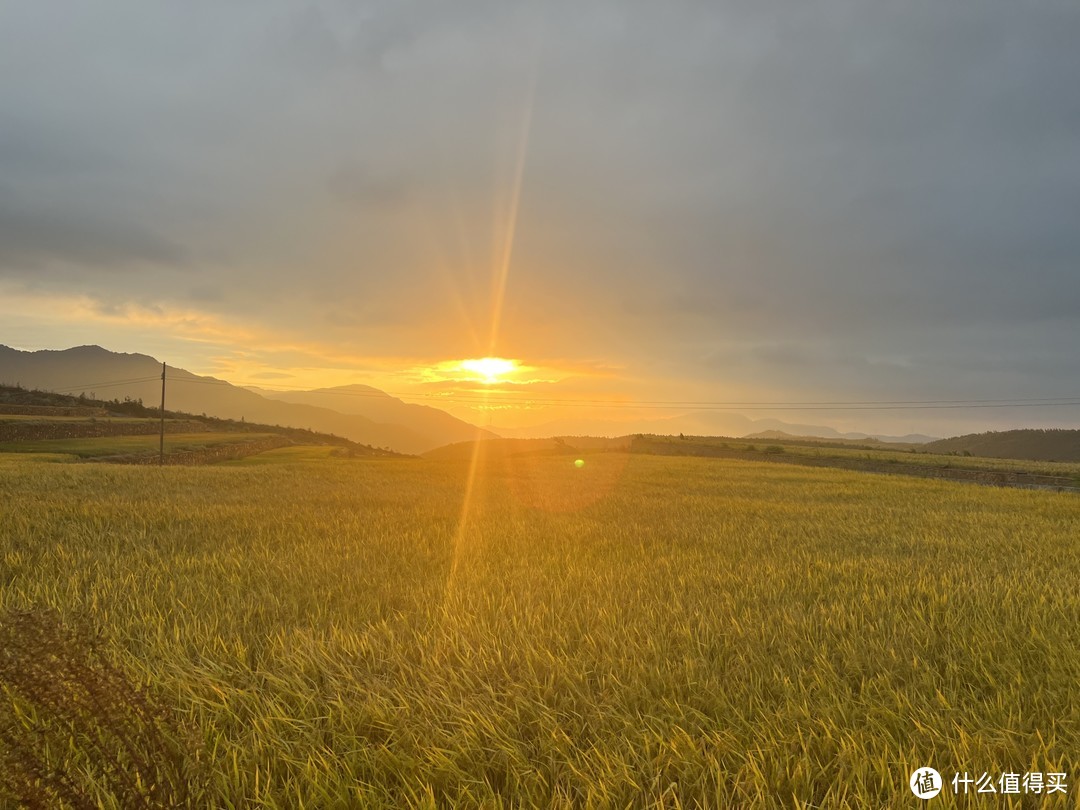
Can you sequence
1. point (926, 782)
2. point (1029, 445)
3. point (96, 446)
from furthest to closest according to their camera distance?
point (1029, 445), point (96, 446), point (926, 782)

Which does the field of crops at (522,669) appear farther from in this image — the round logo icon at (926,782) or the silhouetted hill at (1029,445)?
the silhouetted hill at (1029,445)

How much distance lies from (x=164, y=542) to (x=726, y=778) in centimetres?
821

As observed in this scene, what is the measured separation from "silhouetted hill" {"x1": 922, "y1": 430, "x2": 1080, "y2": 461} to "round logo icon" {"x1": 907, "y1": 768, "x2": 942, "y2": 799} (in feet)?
410

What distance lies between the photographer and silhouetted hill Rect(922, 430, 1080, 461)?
108 meters

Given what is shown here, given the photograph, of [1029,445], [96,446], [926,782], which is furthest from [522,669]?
[1029,445]

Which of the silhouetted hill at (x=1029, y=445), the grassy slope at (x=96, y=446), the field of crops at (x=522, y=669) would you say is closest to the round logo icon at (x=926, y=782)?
the field of crops at (x=522, y=669)

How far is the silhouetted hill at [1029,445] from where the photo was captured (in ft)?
355

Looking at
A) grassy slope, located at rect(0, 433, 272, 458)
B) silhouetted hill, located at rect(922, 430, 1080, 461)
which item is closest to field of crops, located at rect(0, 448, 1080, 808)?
grassy slope, located at rect(0, 433, 272, 458)

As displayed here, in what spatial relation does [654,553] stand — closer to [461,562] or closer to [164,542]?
[461,562]

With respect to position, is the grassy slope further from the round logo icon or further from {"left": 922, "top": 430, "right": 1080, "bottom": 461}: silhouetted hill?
{"left": 922, "top": 430, "right": 1080, "bottom": 461}: silhouetted hill

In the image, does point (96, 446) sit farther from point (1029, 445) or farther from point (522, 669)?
point (1029, 445)

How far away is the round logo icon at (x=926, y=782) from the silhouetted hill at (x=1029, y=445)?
125m

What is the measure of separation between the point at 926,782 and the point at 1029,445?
500ft

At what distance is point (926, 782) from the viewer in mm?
2393
